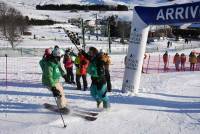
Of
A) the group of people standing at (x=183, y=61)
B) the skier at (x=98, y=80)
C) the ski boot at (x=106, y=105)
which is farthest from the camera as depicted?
the group of people standing at (x=183, y=61)

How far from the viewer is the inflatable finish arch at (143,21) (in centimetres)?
1330

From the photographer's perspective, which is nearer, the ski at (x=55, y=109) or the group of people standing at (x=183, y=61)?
the ski at (x=55, y=109)

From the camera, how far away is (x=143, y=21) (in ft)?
45.9

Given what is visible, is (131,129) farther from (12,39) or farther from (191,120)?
(12,39)

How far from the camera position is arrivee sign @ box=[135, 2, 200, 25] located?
13.2 m

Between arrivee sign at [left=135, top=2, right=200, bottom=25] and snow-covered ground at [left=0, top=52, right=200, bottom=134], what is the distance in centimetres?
243

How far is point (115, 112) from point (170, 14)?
4.26 m

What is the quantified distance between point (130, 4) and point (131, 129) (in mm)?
175663

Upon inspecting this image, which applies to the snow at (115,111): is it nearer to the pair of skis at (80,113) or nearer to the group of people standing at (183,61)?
the pair of skis at (80,113)

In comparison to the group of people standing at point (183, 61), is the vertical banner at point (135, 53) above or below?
above

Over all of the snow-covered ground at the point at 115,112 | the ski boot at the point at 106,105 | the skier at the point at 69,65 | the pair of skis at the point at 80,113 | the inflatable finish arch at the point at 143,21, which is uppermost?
the inflatable finish arch at the point at 143,21

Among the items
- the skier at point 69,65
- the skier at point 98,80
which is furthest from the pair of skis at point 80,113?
the skier at point 69,65

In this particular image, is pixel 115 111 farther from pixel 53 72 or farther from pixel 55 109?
pixel 53 72

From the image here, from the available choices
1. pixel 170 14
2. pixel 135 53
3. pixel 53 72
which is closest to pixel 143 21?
pixel 170 14
